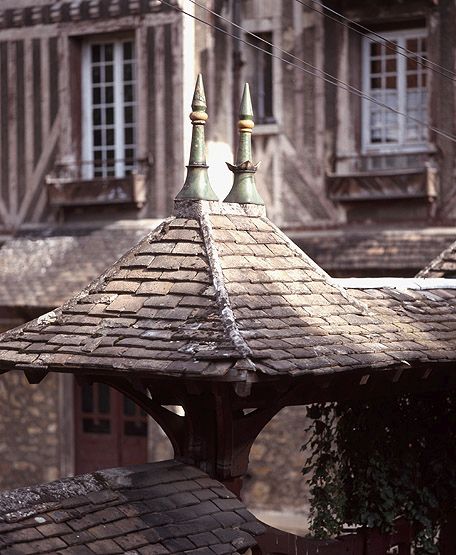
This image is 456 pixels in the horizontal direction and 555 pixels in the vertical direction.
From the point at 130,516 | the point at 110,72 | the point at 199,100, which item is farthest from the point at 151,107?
the point at 130,516

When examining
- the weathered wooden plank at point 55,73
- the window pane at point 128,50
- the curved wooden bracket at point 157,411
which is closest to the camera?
the curved wooden bracket at point 157,411

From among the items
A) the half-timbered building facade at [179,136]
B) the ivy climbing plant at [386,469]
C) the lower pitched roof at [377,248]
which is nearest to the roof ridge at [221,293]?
the ivy climbing plant at [386,469]

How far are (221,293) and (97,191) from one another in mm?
9543

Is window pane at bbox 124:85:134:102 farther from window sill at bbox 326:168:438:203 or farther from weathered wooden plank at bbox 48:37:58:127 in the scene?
window sill at bbox 326:168:438:203

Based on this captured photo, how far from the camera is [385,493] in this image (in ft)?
23.5

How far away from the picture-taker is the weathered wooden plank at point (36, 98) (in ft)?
50.3

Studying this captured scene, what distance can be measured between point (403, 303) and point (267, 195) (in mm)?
7940

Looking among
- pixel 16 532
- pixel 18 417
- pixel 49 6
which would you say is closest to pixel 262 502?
pixel 18 417

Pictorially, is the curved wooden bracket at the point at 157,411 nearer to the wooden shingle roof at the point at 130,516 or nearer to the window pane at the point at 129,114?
the wooden shingle roof at the point at 130,516

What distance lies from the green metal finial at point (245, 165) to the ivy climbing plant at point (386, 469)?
1.60 meters

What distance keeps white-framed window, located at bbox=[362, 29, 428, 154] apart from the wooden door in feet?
14.1

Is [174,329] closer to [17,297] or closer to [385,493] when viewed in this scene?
[385,493]

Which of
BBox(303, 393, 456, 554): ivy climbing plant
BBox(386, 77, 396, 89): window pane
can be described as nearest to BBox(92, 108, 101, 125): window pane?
BBox(386, 77, 396, 89): window pane

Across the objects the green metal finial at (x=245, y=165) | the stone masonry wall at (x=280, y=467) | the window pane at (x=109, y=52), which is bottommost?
the stone masonry wall at (x=280, y=467)
